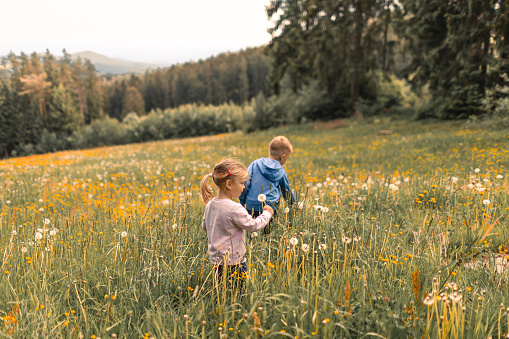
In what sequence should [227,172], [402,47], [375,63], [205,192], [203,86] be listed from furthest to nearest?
1. [203,86]
2. [375,63]
3. [402,47]
4. [205,192]
5. [227,172]

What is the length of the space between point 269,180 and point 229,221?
153 centimetres

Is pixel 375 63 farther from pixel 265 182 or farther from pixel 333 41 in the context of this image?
pixel 265 182

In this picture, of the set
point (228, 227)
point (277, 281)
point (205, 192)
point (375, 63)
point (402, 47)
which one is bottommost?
point (277, 281)

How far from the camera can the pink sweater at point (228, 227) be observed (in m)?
2.56

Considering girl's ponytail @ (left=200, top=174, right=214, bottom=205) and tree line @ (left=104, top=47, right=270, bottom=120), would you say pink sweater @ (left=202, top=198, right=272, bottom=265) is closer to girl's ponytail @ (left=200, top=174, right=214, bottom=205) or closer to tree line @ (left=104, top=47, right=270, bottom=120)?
girl's ponytail @ (left=200, top=174, right=214, bottom=205)

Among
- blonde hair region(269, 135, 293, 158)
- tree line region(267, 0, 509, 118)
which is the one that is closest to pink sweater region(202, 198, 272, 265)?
blonde hair region(269, 135, 293, 158)

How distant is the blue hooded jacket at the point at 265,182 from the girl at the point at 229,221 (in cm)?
124

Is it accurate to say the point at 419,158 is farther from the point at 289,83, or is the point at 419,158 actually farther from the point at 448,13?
the point at 289,83

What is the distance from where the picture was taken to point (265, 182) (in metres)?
4.03

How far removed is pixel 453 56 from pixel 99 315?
19952 millimetres

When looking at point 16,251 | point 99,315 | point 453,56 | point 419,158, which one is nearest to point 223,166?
point 99,315

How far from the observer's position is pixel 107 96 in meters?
97.6

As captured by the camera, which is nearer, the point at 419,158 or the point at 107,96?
the point at 419,158

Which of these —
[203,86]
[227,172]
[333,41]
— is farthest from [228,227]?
[203,86]
